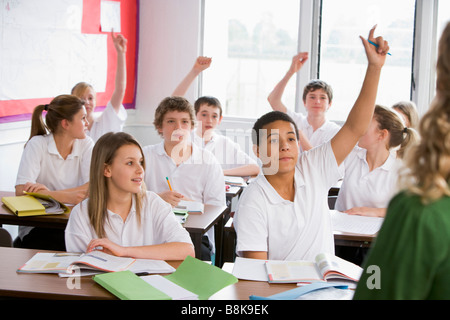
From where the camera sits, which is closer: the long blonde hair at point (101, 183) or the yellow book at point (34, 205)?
the long blonde hair at point (101, 183)

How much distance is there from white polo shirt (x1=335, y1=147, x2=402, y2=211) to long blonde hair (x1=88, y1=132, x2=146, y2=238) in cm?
140

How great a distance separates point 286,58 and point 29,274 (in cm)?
489

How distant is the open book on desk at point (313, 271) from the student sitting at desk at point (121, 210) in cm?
42

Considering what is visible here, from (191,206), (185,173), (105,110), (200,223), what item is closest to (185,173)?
(185,173)

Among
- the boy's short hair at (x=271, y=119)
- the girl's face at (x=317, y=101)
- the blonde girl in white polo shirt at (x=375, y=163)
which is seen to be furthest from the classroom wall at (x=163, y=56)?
the boy's short hair at (x=271, y=119)

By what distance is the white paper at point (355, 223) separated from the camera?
2.66 meters

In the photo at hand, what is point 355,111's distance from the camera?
6.84ft

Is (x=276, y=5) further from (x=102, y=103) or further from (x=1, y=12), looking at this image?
(x=1, y=12)

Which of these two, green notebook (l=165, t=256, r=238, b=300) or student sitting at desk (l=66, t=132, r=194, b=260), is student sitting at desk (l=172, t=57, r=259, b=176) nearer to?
student sitting at desk (l=66, t=132, r=194, b=260)

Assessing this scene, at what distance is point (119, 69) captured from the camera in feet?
13.4

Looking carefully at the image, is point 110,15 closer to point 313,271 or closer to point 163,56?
point 163,56

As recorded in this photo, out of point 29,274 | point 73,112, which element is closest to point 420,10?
point 73,112

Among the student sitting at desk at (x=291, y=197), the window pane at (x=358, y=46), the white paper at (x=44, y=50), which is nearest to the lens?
the student sitting at desk at (x=291, y=197)

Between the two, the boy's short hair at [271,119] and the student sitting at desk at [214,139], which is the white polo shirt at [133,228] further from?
the student sitting at desk at [214,139]
